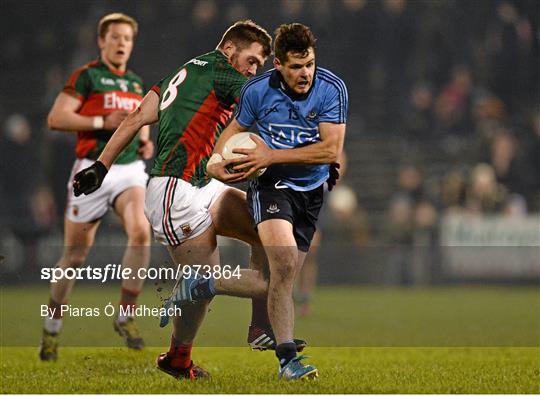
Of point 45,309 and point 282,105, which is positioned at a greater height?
point 282,105

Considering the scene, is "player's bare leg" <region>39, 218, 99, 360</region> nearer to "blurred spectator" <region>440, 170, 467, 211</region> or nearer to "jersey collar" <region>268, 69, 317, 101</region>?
"jersey collar" <region>268, 69, 317, 101</region>

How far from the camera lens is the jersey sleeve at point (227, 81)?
696 centimetres

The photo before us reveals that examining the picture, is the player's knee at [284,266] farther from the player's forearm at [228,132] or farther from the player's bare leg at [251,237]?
the player's forearm at [228,132]

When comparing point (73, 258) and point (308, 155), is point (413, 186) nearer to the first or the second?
point (73, 258)

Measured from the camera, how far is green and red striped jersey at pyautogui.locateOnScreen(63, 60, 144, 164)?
8.94 meters

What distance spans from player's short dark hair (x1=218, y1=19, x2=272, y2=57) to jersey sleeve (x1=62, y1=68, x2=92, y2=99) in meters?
2.23

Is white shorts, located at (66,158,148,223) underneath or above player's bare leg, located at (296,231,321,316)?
above

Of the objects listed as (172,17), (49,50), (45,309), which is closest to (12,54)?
(49,50)

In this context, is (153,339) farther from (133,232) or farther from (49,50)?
(49,50)

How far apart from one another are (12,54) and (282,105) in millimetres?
14434

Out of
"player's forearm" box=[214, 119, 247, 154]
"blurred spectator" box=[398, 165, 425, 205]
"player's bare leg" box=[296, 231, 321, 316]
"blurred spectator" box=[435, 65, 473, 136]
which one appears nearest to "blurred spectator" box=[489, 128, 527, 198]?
"blurred spectator" box=[435, 65, 473, 136]

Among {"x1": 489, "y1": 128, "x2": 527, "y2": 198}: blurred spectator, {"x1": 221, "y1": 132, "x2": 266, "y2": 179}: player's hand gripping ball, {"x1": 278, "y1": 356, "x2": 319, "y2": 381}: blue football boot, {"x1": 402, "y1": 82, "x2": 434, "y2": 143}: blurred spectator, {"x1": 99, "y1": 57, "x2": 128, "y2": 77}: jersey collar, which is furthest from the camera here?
{"x1": 402, "y1": 82, "x2": 434, "y2": 143}: blurred spectator

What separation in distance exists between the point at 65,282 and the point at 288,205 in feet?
9.27

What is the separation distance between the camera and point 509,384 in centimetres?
655
